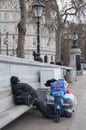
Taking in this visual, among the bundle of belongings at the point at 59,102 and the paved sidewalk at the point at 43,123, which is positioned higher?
the bundle of belongings at the point at 59,102

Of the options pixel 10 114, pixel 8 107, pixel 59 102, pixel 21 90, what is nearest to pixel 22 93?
pixel 21 90

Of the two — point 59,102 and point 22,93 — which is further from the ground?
point 22,93

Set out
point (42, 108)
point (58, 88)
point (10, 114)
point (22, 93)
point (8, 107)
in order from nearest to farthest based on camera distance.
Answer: point (10, 114) → point (8, 107) → point (22, 93) → point (42, 108) → point (58, 88)

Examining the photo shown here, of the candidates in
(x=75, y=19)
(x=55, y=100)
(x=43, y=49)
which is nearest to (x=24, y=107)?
(x=55, y=100)

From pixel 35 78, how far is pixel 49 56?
9528 cm

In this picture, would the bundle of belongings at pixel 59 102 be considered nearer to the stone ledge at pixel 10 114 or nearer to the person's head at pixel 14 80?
the stone ledge at pixel 10 114

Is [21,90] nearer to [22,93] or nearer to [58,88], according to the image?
[22,93]

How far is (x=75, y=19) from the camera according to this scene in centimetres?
4750

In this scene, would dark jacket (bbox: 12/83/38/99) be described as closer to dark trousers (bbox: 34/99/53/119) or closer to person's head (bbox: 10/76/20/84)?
person's head (bbox: 10/76/20/84)

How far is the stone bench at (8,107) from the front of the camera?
332 inches

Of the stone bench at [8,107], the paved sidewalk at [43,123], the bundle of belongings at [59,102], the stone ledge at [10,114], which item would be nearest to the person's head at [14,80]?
the stone bench at [8,107]

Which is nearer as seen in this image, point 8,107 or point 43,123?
point 8,107

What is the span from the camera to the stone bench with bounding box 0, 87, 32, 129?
8441 millimetres

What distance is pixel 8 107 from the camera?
31.7 ft
